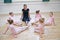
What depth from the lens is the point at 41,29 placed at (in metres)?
5.71

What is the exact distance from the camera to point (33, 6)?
9.21 metres

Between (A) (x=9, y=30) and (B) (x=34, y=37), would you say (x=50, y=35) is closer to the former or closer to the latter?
(B) (x=34, y=37)

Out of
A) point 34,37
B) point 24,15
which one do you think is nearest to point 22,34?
point 34,37

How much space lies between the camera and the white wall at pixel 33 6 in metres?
9.07

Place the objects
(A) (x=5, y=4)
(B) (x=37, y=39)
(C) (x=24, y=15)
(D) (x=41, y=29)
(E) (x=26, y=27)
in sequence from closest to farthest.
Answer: (B) (x=37, y=39)
(D) (x=41, y=29)
(E) (x=26, y=27)
(C) (x=24, y=15)
(A) (x=5, y=4)

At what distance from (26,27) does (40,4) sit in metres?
3.02

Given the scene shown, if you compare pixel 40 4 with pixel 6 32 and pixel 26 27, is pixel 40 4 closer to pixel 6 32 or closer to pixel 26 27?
pixel 26 27

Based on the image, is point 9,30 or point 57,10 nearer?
point 9,30

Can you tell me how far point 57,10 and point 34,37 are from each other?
13.3 ft

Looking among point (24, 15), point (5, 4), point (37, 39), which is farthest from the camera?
point (5, 4)

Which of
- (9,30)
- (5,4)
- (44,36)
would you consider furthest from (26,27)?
(5,4)

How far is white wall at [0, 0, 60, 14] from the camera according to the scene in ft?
29.8

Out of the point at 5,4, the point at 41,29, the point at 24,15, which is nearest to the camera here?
the point at 41,29

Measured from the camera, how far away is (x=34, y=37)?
18.0 ft
